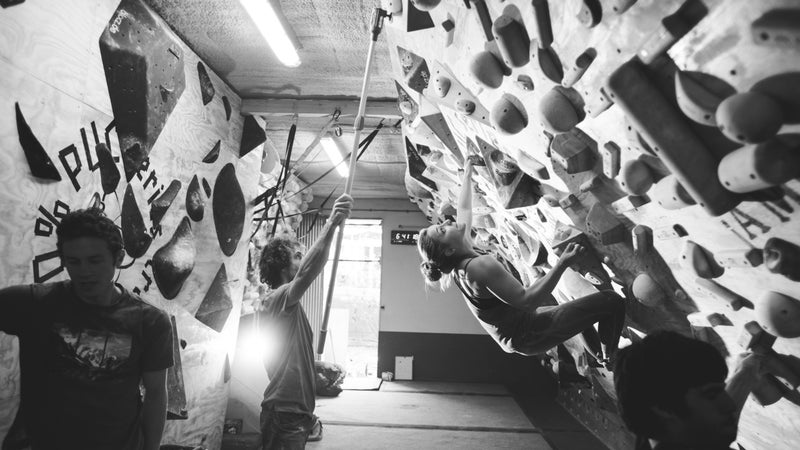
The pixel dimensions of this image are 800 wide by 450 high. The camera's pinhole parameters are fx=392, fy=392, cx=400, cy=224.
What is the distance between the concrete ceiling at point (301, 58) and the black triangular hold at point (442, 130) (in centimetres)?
60

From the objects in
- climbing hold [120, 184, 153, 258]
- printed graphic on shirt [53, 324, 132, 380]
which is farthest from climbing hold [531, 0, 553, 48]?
climbing hold [120, 184, 153, 258]

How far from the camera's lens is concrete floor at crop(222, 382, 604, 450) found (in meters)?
3.29

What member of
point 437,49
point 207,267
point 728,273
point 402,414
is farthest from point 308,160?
point 728,273

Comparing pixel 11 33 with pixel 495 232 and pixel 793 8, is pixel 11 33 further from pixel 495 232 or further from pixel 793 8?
pixel 495 232

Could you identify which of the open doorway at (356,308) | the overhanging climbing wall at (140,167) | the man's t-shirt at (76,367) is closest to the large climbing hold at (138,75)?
the overhanging climbing wall at (140,167)

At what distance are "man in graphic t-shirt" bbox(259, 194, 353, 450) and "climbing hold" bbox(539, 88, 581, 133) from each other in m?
0.84

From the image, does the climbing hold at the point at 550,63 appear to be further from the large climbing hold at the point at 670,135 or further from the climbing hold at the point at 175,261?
the climbing hold at the point at 175,261

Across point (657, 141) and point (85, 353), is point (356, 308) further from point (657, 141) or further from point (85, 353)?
point (657, 141)

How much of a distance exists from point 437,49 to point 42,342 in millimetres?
1731

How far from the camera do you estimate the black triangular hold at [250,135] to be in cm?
327

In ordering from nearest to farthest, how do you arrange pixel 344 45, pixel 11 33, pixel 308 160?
pixel 11 33, pixel 344 45, pixel 308 160

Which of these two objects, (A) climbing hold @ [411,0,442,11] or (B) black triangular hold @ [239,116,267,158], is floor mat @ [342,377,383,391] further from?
(A) climbing hold @ [411,0,442,11]

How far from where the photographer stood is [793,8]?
627 mm

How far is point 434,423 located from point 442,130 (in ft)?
9.60
